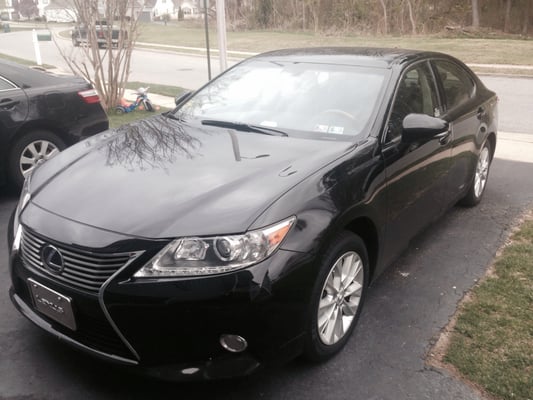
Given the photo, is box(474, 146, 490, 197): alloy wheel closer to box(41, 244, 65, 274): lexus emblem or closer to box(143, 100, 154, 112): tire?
box(41, 244, 65, 274): lexus emblem

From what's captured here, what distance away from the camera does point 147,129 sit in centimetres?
363

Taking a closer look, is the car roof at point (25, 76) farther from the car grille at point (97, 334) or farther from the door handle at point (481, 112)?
the door handle at point (481, 112)

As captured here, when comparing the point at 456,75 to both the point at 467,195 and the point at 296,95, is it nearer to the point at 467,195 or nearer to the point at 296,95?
the point at 467,195

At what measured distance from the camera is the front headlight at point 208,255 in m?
2.26

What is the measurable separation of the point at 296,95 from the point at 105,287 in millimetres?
1987

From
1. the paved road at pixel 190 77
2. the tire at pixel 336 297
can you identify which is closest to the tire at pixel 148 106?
the paved road at pixel 190 77

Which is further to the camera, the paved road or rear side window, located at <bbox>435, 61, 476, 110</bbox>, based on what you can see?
the paved road

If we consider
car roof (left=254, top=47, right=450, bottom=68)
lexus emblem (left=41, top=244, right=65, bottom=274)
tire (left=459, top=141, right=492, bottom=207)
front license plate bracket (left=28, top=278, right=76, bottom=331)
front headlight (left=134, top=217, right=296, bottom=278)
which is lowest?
tire (left=459, top=141, right=492, bottom=207)

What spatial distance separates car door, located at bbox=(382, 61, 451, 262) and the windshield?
0.20 metres

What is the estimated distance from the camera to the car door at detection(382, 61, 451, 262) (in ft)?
10.8

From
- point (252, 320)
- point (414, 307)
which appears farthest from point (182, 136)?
point (414, 307)

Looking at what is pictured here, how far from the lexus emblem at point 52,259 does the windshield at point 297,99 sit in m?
1.54

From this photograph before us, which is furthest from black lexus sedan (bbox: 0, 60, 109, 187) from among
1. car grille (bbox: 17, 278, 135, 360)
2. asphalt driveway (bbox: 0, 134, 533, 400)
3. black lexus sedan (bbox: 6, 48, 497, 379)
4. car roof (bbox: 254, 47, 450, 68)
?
car grille (bbox: 17, 278, 135, 360)

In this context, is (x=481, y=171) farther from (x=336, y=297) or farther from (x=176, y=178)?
(x=176, y=178)
